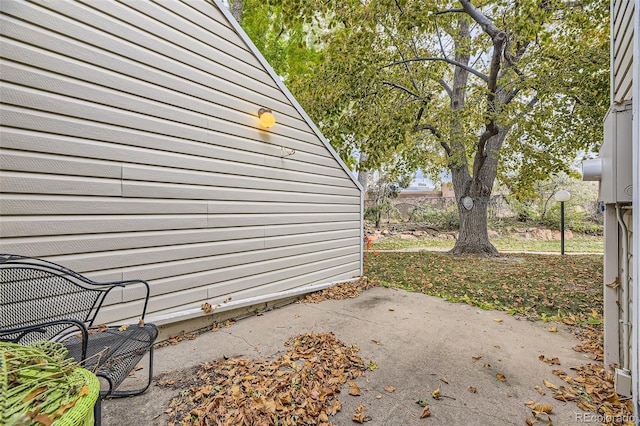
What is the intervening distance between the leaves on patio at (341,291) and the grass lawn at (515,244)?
5886 mm

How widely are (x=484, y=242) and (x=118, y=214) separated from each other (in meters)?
8.59

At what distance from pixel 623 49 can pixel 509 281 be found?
4.25 meters

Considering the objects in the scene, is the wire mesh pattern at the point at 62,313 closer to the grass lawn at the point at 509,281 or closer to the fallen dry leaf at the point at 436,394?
the fallen dry leaf at the point at 436,394

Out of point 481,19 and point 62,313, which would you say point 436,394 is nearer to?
point 62,313

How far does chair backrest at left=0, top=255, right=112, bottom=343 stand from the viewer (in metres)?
1.78

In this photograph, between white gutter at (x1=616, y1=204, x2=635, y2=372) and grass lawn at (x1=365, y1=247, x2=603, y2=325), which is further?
grass lawn at (x1=365, y1=247, x2=603, y2=325)

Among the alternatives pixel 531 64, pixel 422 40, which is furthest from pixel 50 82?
pixel 422 40

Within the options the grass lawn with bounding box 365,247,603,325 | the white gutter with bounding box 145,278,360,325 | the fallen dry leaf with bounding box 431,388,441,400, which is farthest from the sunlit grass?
the fallen dry leaf with bounding box 431,388,441,400

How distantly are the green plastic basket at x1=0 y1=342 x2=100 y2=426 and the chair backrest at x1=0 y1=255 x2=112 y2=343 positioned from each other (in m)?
1.20

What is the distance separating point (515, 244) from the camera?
11375 millimetres

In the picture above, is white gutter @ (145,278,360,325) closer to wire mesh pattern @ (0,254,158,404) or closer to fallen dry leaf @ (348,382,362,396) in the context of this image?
wire mesh pattern @ (0,254,158,404)

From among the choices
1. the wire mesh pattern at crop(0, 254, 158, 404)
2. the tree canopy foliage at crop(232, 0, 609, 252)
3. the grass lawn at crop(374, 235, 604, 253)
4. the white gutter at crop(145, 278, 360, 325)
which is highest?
the tree canopy foliage at crop(232, 0, 609, 252)

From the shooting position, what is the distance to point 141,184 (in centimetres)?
251

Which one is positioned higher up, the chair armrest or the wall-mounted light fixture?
the wall-mounted light fixture
